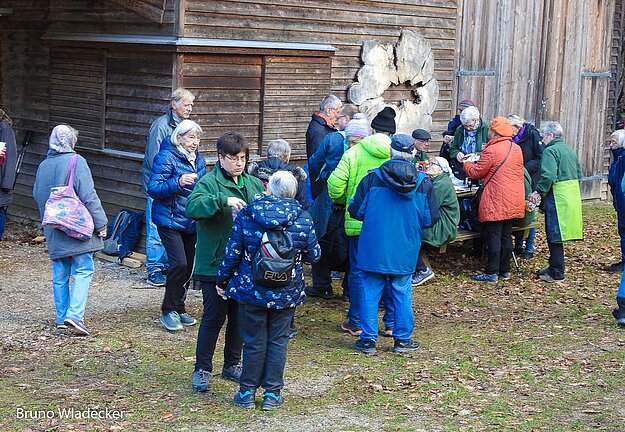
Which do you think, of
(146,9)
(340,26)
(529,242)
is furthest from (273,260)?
(340,26)

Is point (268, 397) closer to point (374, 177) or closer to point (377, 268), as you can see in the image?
point (377, 268)

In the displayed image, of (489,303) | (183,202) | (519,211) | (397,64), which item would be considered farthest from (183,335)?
(397,64)

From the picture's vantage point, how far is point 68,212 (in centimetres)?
793

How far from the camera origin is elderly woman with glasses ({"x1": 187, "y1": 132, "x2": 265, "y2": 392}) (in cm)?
663

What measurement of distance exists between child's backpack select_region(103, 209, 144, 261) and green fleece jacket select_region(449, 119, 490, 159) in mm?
4174

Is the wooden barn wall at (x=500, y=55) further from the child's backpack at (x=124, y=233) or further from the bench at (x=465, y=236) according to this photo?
the child's backpack at (x=124, y=233)

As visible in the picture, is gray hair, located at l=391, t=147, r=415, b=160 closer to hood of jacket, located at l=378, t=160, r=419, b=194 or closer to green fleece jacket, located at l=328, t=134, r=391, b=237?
hood of jacket, located at l=378, t=160, r=419, b=194

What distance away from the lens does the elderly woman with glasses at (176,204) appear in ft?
26.3

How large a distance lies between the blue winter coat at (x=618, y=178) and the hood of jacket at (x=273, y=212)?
19.3 feet

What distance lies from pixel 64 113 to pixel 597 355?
7.53 m

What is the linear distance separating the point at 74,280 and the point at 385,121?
3298mm

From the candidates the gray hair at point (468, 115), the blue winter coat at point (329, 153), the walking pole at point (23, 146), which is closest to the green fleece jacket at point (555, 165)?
the gray hair at point (468, 115)

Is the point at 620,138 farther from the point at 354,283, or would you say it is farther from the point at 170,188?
the point at 170,188

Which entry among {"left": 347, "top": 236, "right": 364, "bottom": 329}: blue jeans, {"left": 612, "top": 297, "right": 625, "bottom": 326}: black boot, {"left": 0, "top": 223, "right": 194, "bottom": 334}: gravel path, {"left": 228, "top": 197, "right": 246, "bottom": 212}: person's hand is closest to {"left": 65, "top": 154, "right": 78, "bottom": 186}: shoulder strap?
{"left": 0, "top": 223, "right": 194, "bottom": 334}: gravel path
